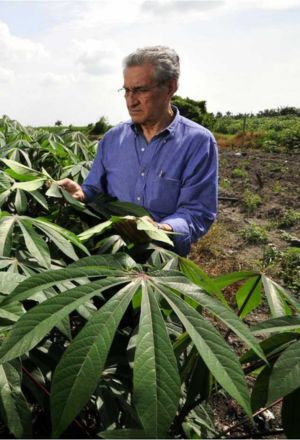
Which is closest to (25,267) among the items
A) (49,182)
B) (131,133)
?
(49,182)

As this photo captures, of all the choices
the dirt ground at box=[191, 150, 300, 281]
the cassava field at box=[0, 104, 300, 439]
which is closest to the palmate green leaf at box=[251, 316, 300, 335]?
the cassava field at box=[0, 104, 300, 439]

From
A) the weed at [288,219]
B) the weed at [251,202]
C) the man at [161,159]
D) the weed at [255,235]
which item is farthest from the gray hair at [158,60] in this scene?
the weed at [251,202]

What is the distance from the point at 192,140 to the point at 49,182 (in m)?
0.64

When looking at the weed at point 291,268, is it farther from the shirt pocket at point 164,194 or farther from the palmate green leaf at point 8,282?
the palmate green leaf at point 8,282

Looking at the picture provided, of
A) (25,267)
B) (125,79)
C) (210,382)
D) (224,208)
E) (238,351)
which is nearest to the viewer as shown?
(210,382)

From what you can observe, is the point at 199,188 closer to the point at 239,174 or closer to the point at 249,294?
the point at 249,294

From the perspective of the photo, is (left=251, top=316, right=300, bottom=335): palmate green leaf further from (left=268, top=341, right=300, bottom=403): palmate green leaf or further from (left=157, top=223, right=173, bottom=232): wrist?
(left=157, top=223, right=173, bottom=232): wrist

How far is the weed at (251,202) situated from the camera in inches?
241

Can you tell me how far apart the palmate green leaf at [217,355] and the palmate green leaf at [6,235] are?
48cm

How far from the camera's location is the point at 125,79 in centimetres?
184

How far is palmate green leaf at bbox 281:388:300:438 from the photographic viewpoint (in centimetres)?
62

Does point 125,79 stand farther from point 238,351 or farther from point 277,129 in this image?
point 277,129

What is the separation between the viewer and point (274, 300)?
911mm

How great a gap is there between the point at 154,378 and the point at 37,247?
19.6 inches
